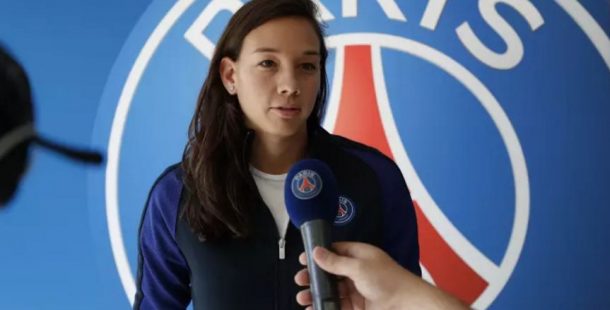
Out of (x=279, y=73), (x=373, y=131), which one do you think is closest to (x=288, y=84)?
(x=279, y=73)

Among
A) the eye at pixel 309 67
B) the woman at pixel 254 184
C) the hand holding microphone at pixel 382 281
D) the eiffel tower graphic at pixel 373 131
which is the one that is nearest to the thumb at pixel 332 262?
the hand holding microphone at pixel 382 281

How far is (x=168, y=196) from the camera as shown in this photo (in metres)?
1.08

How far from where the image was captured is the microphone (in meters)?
0.62

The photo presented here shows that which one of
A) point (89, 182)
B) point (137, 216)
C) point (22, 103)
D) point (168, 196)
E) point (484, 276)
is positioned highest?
point (22, 103)

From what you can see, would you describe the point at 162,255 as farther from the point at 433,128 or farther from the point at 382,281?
the point at 433,128

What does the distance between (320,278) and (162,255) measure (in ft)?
1.77

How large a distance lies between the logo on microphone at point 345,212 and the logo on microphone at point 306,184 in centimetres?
31

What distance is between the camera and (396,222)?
43.1 inches

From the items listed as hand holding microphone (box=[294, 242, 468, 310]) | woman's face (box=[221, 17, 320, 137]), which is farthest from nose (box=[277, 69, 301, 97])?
hand holding microphone (box=[294, 242, 468, 310])

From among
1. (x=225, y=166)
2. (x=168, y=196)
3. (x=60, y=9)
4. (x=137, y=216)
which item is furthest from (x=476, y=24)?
(x=60, y=9)

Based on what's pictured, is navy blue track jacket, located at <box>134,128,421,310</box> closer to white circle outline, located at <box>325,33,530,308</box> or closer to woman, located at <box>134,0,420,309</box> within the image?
woman, located at <box>134,0,420,309</box>

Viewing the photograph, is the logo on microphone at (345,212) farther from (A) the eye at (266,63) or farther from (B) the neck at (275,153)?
(A) the eye at (266,63)

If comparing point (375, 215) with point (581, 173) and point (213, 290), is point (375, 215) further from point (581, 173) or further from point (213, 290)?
point (581, 173)

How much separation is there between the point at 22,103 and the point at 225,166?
2.74 feet
